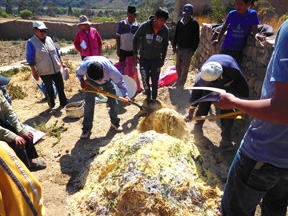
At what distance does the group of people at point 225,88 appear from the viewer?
4.15 ft

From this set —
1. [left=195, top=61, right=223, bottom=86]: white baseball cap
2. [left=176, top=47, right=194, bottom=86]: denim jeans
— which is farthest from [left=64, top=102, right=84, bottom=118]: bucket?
[left=176, top=47, right=194, bottom=86]: denim jeans

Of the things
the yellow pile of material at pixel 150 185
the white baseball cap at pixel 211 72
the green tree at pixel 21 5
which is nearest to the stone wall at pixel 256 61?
the white baseball cap at pixel 211 72

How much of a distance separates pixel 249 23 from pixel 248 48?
1.54 ft

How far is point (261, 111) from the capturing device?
1173 millimetres

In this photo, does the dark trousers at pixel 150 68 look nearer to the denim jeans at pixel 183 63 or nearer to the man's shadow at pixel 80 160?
the denim jeans at pixel 183 63

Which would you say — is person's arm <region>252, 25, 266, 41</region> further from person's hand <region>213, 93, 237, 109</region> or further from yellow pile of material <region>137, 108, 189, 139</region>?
person's hand <region>213, 93, 237, 109</region>

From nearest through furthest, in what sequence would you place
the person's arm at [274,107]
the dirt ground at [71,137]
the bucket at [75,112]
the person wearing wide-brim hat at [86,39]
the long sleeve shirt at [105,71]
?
the person's arm at [274,107] → the dirt ground at [71,137] → the long sleeve shirt at [105,71] → the bucket at [75,112] → the person wearing wide-brim hat at [86,39]

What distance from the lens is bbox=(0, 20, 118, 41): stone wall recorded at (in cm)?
1380

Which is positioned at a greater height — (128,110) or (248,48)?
(248,48)

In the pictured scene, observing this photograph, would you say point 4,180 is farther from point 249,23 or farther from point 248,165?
point 249,23

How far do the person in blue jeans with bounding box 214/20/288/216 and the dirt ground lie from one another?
1.59 metres

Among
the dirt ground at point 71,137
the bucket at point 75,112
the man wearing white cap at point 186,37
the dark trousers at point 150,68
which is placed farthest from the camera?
the man wearing white cap at point 186,37

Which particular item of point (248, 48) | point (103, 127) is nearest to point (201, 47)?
point (248, 48)

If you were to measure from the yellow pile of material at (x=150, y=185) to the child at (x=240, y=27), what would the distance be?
8.55 ft
